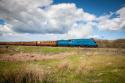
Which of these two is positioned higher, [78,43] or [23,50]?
[78,43]

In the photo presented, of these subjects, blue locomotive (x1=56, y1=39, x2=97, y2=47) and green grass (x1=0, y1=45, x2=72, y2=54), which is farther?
blue locomotive (x1=56, y1=39, x2=97, y2=47)

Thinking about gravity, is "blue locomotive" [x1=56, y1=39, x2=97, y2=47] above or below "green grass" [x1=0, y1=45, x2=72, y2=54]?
above

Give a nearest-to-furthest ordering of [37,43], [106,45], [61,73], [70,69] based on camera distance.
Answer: [61,73] → [70,69] → [37,43] → [106,45]

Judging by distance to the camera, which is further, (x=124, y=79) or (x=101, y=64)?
(x=101, y=64)

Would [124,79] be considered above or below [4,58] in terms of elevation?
below

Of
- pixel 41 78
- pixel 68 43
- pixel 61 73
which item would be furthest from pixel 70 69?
pixel 68 43

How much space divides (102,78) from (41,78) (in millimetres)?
3230

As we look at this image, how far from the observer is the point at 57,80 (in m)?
7.76

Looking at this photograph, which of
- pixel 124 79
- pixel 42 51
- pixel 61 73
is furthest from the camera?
pixel 42 51

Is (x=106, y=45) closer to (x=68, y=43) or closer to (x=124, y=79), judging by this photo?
(x=68, y=43)

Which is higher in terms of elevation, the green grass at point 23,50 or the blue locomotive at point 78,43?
the blue locomotive at point 78,43

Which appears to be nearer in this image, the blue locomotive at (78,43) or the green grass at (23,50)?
the green grass at (23,50)

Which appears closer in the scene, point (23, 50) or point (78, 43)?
point (23, 50)

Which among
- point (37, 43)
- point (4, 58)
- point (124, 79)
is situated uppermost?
point (37, 43)
